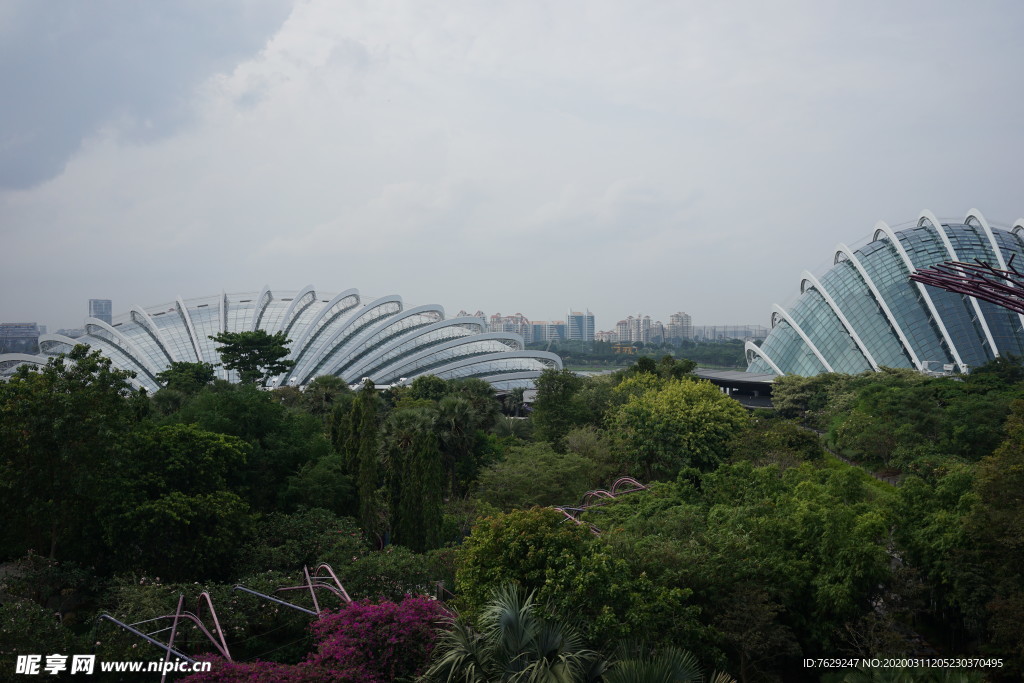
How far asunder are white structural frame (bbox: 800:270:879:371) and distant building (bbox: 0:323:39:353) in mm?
68972

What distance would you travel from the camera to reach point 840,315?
53.1 metres

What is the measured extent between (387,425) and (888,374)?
1249 inches

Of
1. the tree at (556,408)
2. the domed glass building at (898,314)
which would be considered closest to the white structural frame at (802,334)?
the domed glass building at (898,314)

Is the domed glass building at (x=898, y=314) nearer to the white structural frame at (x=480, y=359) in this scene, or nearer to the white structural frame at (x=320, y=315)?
the white structural frame at (x=480, y=359)

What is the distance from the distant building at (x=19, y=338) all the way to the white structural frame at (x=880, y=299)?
71944mm

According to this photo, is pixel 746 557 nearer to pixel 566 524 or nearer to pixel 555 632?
pixel 566 524

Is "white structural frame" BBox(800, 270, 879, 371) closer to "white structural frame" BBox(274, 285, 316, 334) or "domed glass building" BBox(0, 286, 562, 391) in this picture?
"domed glass building" BBox(0, 286, 562, 391)

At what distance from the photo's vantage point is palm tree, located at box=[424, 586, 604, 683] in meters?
10.9

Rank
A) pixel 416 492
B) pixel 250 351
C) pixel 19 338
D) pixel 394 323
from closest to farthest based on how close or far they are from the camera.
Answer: pixel 416 492 < pixel 250 351 < pixel 394 323 < pixel 19 338

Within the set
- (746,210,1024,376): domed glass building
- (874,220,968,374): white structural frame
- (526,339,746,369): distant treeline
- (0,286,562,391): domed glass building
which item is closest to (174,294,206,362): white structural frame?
(0,286,562,391): domed glass building

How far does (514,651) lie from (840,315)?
49369 millimetres

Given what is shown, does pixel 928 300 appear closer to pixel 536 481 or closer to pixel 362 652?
pixel 536 481

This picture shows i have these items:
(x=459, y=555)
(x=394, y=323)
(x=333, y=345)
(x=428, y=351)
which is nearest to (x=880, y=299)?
(x=428, y=351)

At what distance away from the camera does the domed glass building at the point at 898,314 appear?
47969 mm
